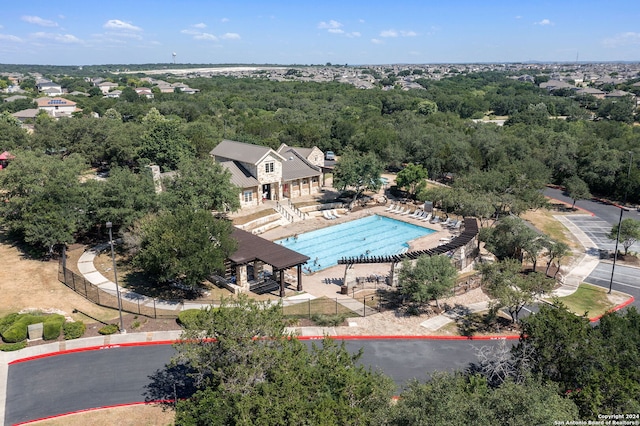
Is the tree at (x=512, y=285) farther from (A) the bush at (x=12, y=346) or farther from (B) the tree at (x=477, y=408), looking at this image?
(A) the bush at (x=12, y=346)

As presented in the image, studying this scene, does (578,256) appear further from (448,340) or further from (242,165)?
(242,165)

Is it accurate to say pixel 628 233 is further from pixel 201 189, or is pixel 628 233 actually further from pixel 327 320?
pixel 201 189

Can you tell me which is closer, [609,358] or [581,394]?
[581,394]

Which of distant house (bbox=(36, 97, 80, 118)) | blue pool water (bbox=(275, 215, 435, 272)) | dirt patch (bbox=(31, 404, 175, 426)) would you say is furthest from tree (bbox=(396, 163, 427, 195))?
distant house (bbox=(36, 97, 80, 118))

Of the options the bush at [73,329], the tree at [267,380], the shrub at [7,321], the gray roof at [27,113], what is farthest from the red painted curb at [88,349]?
the gray roof at [27,113]

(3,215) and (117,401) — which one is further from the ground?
(3,215)

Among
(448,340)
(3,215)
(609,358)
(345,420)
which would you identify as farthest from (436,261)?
(3,215)
